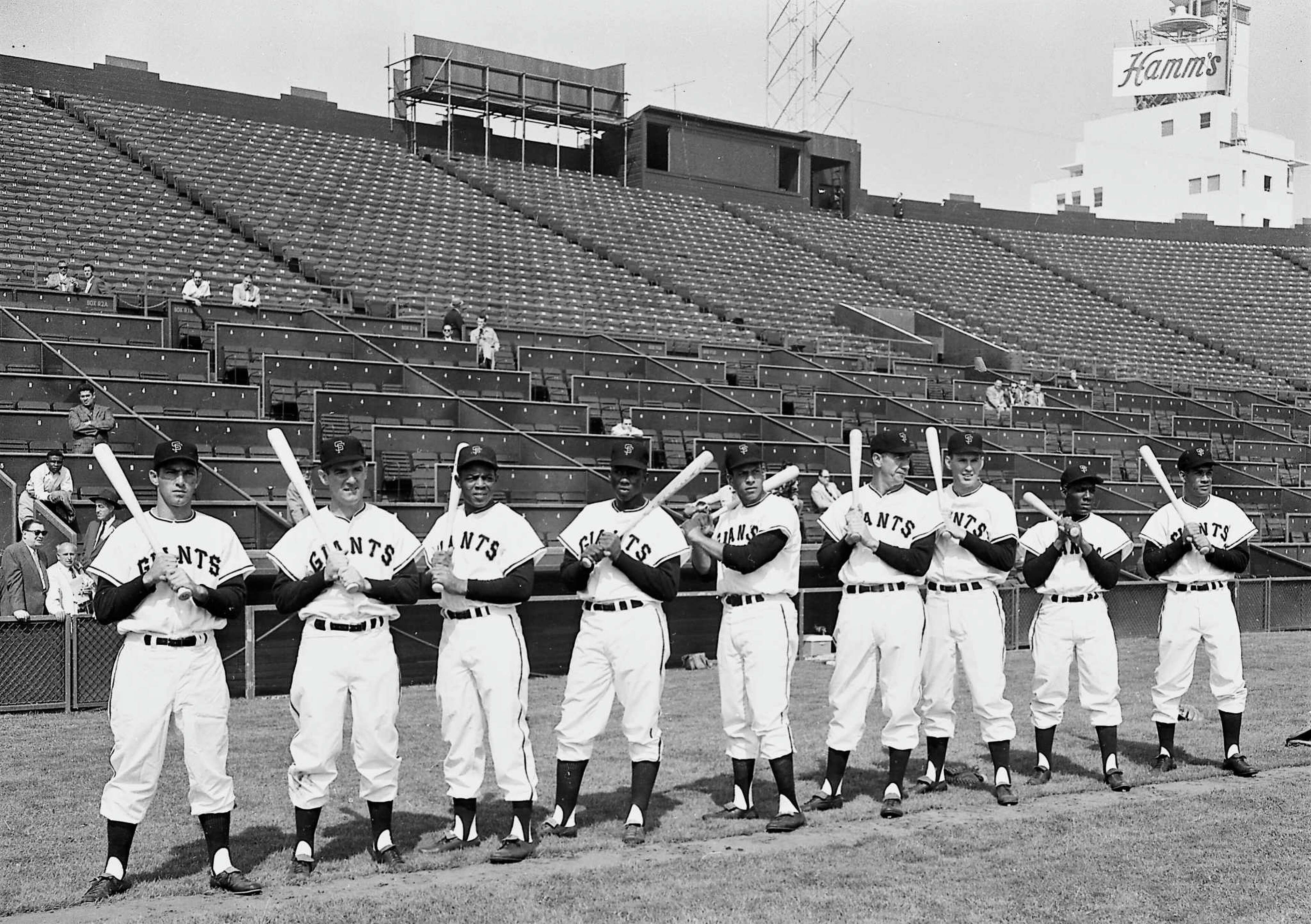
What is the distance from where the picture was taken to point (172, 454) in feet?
20.5

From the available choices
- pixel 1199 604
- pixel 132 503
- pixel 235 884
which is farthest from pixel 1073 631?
pixel 132 503

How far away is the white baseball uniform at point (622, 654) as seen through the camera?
6996mm

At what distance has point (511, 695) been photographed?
6.67 meters

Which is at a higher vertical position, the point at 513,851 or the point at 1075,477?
the point at 1075,477

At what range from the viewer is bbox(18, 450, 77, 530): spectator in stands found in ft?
40.1

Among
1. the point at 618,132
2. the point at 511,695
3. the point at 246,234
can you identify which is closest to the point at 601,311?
the point at 246,234

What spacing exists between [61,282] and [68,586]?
8.25 metres

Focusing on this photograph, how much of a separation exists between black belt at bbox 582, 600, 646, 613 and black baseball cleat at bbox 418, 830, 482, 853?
134 centimetres

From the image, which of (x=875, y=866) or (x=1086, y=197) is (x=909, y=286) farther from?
(x=1086, y=197)

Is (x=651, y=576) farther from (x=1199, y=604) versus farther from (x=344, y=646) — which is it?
(x=1199, y=604)

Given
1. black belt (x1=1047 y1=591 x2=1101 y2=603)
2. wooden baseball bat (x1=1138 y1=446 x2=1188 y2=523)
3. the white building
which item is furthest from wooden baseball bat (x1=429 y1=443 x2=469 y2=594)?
the white building

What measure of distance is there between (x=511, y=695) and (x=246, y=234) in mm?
20193

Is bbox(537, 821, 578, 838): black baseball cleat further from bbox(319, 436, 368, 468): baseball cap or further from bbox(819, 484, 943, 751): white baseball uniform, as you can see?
bbox(319, 436, 368, 468): baseball cap

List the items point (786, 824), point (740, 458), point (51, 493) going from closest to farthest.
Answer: point (786, 824) < point (740, 458) < point (51, 493)
